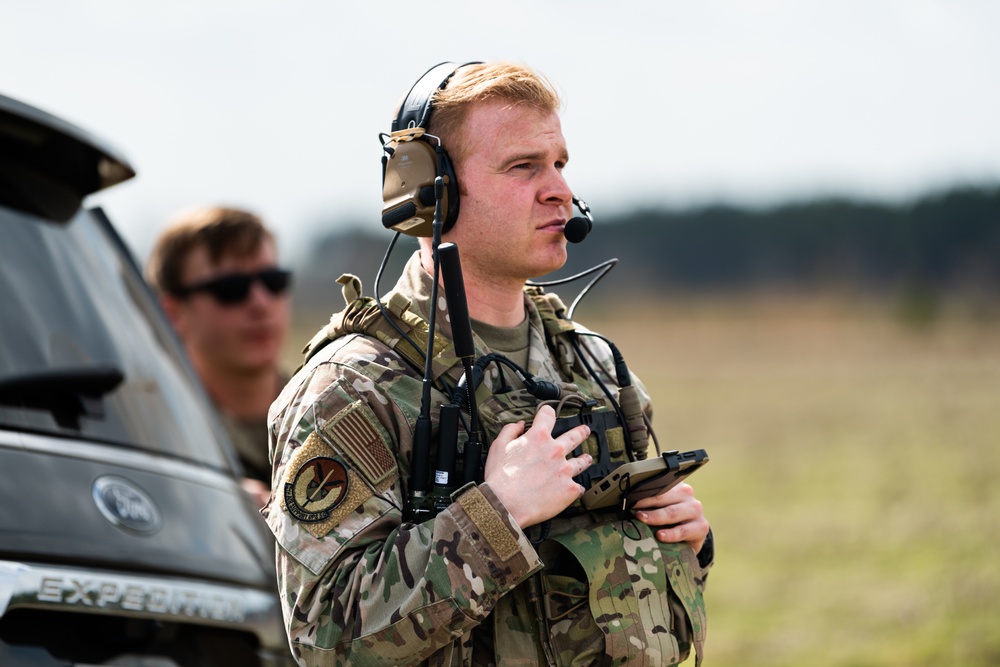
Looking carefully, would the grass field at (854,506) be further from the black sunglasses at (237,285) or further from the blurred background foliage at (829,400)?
the black sunglasses at (237,285)

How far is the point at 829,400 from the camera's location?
29.6m

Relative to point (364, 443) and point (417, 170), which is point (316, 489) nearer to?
point (364, 443)

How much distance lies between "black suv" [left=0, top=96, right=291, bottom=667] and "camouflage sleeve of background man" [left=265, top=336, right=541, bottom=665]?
26 cm

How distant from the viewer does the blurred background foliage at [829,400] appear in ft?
29.0

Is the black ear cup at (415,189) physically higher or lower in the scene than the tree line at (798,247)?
higher

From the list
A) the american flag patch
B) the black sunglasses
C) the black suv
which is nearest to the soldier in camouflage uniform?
the american flag patch

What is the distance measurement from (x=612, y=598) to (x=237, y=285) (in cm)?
277

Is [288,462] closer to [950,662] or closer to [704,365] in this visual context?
[950,662]

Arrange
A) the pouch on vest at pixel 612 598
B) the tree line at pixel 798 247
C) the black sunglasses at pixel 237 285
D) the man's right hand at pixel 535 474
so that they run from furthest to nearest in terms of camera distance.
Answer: the tree line at pixel 798 247, the black sunglasses at pixel 237 285, the pouch on vest at pixel 612 598, the man's right hand at pixel 535 474

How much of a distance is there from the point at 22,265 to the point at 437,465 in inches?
42.6

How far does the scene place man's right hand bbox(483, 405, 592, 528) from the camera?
2.27 meters

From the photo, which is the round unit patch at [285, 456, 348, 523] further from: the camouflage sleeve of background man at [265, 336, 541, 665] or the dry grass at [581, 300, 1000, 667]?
the dry grass at [581, 300, 1000, 667]

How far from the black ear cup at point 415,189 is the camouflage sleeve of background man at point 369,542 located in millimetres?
428

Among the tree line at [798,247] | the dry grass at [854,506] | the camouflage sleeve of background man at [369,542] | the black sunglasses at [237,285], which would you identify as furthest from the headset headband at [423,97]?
the tree line at [798,247]
